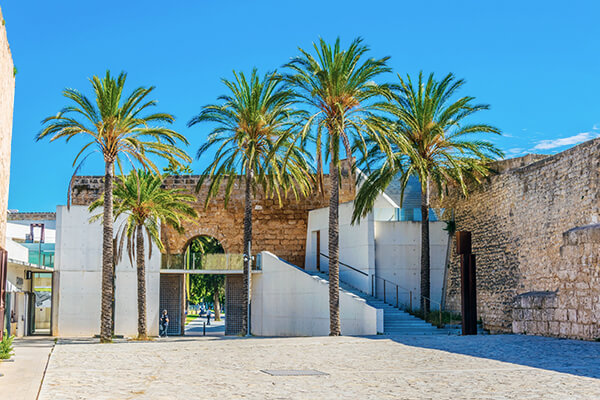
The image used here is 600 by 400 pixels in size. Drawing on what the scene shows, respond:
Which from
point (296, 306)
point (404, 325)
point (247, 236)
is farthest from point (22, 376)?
point (296, 306)

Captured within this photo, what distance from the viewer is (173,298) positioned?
117 ft

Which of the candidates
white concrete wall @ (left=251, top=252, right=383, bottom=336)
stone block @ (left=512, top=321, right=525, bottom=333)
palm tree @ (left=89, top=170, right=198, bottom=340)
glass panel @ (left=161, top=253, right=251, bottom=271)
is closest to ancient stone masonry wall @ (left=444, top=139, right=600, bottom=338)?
stone block @ (left=512, top=321, right=525, bottom=333)

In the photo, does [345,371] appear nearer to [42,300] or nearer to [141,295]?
[141,295]

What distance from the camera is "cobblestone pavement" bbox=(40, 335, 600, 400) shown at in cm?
911

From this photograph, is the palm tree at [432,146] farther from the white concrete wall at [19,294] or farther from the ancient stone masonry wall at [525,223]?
the white concrete wall at [19,294]

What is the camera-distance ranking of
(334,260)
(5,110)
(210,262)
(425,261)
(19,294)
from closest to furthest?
1. (5,110)
2. (334,260)
3. (425,261)
4. (19,294)
5. (210,262)

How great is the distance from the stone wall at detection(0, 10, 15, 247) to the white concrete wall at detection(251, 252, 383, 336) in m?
14.0

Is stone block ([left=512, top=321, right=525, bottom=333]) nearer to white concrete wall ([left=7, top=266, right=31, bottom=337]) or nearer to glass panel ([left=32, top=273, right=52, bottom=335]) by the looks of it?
white concrete wall ([left=7, top=266, right=31, bottom=337])

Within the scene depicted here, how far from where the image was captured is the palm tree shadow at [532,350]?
12109 millimetres

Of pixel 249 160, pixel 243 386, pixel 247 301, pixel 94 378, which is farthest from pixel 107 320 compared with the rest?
pixel 243 386

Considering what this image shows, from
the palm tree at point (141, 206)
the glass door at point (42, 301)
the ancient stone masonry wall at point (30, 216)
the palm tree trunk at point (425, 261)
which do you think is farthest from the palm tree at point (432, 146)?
the ancient stone masonry wall at point (30, 216)

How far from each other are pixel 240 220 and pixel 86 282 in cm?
816

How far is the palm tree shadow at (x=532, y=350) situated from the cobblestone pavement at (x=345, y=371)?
0.02 meters

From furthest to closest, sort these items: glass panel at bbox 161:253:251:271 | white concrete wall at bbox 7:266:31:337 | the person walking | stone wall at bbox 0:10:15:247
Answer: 1. the person walking
2. glass panel at bbox 161:253:251:271
3. white concrete wall at bbox 7:266:31:337
4. stone wall at bbox 0:10:15:247
